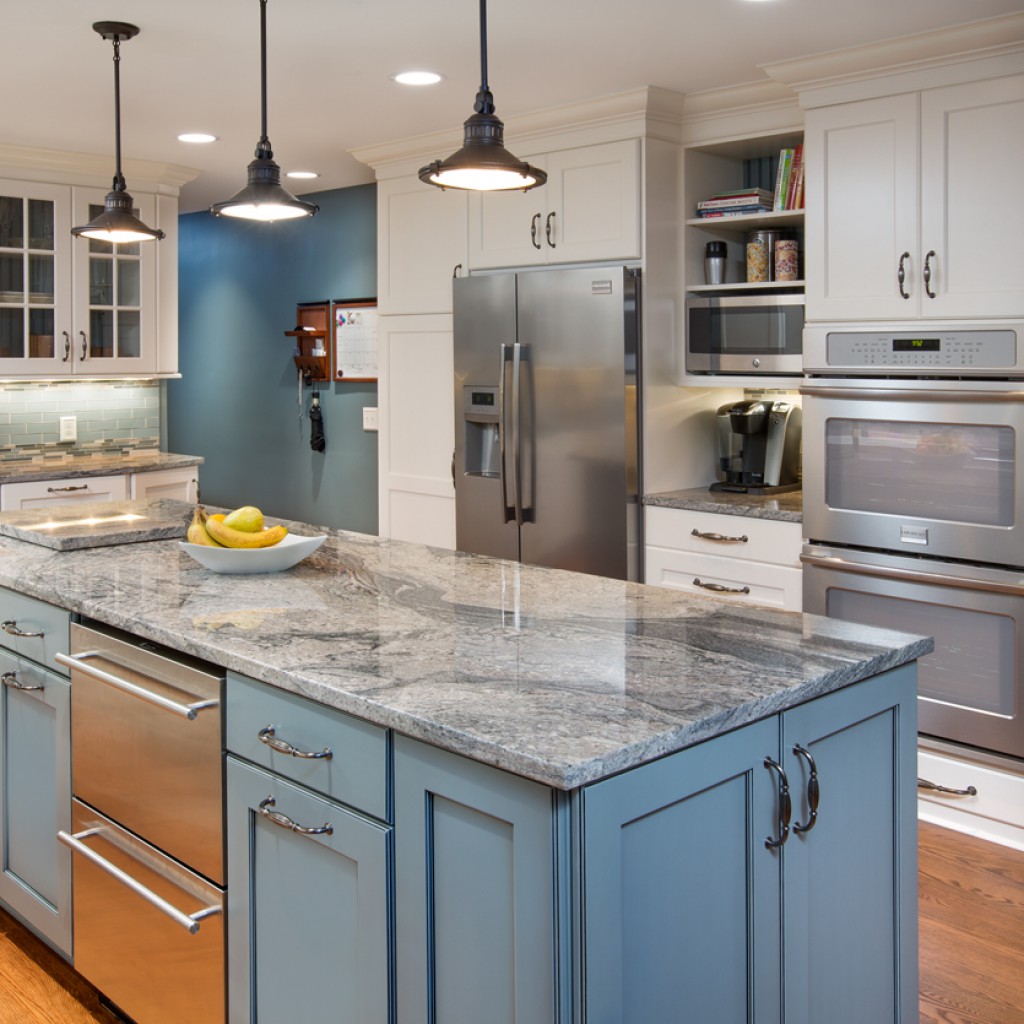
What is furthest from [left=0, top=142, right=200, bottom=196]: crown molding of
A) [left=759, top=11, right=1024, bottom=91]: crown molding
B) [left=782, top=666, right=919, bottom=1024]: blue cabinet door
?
[left=782, top=666, right=919, bottom=1024]: blue cabinet door

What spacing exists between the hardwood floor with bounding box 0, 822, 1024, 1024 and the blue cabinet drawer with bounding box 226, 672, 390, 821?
977 millimetres

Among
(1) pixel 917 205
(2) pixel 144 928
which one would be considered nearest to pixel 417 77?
(1) pixel 917 205

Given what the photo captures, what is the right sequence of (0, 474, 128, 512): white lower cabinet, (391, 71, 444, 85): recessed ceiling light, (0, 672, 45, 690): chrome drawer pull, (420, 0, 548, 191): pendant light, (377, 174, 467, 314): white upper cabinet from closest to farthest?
(420, 0, 548, 191): pendant light < (0, 672, 45, 690): chrome drawer pull < (391, 71, 444, 85): recessed ceiling light < (377, 174, 467, 314): white upper cabinet < (0, 474, 128, 512): white lower cabinet

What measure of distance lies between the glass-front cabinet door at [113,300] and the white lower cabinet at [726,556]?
110 inches

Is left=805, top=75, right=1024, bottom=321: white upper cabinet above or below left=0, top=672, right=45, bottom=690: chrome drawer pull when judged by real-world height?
above

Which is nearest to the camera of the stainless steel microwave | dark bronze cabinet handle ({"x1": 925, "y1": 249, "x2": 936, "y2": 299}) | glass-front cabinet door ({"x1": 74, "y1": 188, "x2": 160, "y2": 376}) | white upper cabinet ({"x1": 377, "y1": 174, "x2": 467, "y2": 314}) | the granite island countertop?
the granite island countertop

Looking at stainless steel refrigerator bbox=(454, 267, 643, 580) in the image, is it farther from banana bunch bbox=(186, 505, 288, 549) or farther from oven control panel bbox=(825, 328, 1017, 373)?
banana bunch bbox=(186, 505, 288, 549)

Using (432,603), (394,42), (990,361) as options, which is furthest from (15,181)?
(990,361)

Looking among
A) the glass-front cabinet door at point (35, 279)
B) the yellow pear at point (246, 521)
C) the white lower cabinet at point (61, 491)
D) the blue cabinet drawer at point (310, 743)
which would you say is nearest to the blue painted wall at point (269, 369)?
the white lower cabinet at point (61, 491)

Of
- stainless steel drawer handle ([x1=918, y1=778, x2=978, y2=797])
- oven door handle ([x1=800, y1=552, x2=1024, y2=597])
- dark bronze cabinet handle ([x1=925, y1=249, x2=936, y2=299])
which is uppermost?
dark bronze cabinet handle ([x1=925, y1=249, x2=936, y2=299])

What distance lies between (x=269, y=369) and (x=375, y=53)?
10.2ft

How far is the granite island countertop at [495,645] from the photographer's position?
1509 millimetres

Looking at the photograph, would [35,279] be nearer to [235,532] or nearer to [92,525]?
[92,525]

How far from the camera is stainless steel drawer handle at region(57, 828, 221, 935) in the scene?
2.00 metres
